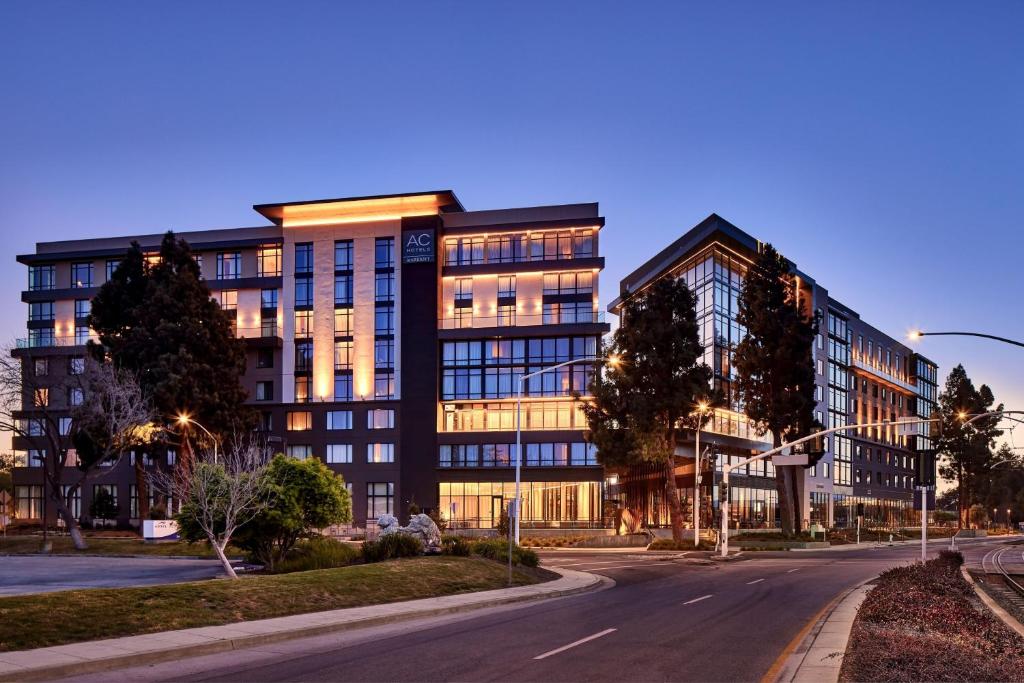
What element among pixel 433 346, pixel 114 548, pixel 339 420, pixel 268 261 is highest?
pixel 268 261

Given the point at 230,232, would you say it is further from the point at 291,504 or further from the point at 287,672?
the point at 287,672

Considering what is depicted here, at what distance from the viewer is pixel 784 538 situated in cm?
7075

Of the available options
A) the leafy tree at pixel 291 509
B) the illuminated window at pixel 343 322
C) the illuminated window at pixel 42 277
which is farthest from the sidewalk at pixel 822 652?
the illuminated window at pixel 42 277

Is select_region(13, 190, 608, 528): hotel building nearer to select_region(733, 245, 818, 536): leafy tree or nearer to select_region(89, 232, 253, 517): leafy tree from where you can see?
select_region(89, 232, 253, 517): leafy tree

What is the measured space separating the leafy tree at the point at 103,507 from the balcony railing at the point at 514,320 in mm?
34350

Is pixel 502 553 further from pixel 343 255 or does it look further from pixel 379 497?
pixel 343 255

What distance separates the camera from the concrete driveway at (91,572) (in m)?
29.3

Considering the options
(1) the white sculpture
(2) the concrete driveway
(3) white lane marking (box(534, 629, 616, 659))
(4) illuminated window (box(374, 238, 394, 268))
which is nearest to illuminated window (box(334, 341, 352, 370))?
(4) illuminated window (box(374, 238, 394, 268))

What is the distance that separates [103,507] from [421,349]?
32506 mm

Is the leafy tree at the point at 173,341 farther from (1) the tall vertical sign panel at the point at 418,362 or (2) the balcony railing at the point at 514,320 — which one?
(2) the balcony railing at the point at 514,320

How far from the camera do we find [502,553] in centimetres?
3391

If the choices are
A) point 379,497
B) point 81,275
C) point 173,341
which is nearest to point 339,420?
point 379,497

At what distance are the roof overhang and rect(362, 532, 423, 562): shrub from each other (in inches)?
2272

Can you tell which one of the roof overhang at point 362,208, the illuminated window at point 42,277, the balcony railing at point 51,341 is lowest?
the balcony railing at point 51,341
